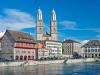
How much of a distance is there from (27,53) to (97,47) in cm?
7350

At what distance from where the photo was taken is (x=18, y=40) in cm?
12456

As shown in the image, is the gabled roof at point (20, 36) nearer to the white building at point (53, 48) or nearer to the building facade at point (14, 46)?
the building facade at point (14, 46)

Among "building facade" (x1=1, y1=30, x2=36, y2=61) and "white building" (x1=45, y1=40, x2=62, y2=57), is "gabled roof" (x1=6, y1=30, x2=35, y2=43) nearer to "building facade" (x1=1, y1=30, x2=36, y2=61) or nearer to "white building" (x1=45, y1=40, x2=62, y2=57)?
"building facade" (x1=1, y1=30, x2=36, y2=61)

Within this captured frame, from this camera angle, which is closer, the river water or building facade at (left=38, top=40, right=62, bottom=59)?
the river water

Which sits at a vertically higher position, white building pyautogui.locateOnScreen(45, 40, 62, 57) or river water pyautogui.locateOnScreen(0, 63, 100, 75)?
white building pyautogui.locateOnScreen(45, 40, 62, 57)

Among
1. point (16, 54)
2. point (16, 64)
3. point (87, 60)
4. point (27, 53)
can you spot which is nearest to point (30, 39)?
point (27, 53)

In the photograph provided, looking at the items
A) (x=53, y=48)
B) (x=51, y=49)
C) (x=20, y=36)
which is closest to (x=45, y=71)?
(x=20, y=36)

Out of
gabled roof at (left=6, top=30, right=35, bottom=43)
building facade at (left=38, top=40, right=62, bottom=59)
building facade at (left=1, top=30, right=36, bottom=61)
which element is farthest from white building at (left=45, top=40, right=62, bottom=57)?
building facade at (left=1, top=30, right=36, bottom=61)

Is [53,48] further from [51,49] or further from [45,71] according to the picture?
[45,71]

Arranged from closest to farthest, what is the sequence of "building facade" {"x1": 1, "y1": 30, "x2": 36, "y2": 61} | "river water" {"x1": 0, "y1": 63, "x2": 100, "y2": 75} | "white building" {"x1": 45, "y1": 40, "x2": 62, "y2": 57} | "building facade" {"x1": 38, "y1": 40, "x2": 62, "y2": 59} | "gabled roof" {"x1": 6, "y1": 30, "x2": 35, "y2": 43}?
"river water" {"x1": 0, "y1": 63, "x2": 100, "y2": 75}
"building facade" {"x1": 1, "y1": 30, "x2": 36, "y2": 61}
"gabled roof" {"x1": 6, "y1": 30, "x2": 35, "y2": 43}
"building facade" {"x1": 38, "y1": 40, "x2": 62, "y2": 59}
"white building" {"x1": 45, "y1": 40, "x2": 62, "y2": 57}

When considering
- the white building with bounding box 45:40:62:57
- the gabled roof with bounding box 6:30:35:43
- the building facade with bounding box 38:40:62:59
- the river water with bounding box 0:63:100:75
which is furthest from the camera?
the white building with bounding box 45:40:62:57

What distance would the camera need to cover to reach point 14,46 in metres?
123

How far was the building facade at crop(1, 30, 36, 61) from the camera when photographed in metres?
123

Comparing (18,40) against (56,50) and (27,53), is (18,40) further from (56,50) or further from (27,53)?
(56,50)
